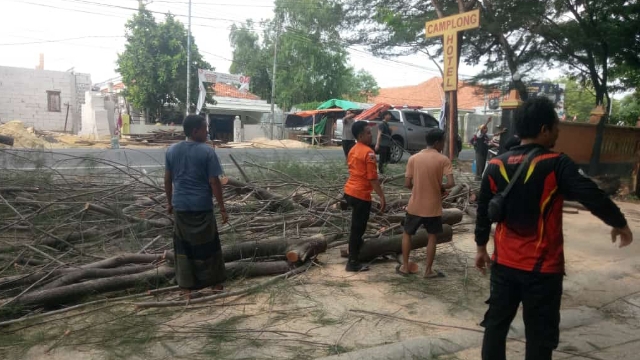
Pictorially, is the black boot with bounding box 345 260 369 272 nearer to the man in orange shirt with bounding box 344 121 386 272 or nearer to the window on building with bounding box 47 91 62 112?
the man in orange shirt with bounding box 344 121 386 272

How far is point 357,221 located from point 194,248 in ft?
5.70

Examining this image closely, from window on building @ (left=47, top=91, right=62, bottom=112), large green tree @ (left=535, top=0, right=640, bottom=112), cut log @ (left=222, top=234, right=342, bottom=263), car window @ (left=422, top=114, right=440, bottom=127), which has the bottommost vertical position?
cut log @ (left=222, top=234, right=342, bottom=263)

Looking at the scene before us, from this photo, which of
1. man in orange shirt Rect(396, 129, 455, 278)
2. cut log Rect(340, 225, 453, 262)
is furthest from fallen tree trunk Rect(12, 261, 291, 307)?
man in orange shirt Rect(396, 129, 455, 278)

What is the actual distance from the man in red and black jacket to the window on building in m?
32.9

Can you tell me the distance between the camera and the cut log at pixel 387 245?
532cm

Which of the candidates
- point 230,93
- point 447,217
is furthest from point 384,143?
point 230,93

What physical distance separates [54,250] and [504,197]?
457 centimetres

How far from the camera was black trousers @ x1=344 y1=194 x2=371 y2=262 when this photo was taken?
16.4 ft

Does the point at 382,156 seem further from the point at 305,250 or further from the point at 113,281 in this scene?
the point at 113,281

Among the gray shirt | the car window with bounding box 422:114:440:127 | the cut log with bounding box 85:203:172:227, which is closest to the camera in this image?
the cut log with bounding box 85:203:172:227

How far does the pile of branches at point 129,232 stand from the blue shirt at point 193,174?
2.55 ft

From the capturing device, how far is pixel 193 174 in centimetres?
417

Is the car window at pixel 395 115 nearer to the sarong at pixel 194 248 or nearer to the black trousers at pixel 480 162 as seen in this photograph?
the black trousers at pixel 480 162

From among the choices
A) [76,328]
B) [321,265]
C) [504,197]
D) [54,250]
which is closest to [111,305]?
[76,328]
